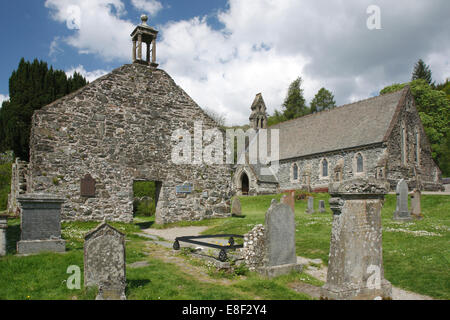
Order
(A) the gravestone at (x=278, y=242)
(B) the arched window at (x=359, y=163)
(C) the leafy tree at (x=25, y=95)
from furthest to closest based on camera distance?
1. (B) the arched window at (x=359, y=163)
2. (C) the leafy tree at (x=25, y=95)
3. (A) the gravestone at (x=278, y=242)

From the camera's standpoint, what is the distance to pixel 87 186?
14.5 metres

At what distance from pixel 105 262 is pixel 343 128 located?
32597mm

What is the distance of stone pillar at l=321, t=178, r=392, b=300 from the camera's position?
214 inches

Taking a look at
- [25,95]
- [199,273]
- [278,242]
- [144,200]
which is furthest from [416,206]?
[25,95]

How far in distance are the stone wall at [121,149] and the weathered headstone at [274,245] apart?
9218 mm

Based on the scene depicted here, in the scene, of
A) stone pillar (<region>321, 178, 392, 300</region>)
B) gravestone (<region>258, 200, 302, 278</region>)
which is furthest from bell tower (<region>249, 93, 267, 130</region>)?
stone pillar (<region>321, 178, 392, 300</region>)

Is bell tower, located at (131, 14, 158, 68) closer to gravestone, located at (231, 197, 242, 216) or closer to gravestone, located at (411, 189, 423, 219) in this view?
gravestone, located at (231, 197, 242, 216)

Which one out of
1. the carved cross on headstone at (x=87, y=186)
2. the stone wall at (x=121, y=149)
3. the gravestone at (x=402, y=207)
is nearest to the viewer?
the stone wall at (x=121, y=149)

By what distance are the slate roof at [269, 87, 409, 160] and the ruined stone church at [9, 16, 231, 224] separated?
18522mm

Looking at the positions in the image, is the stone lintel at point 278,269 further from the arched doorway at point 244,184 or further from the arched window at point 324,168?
the arched doorway at point 244,184

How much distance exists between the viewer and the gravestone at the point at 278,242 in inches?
294

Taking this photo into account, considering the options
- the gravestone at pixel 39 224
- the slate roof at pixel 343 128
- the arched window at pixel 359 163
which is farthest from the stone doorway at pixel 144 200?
the arched window at pixel 359 163

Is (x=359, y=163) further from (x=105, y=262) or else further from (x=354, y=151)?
(x=105, y=262)

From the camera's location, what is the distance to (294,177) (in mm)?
37281
